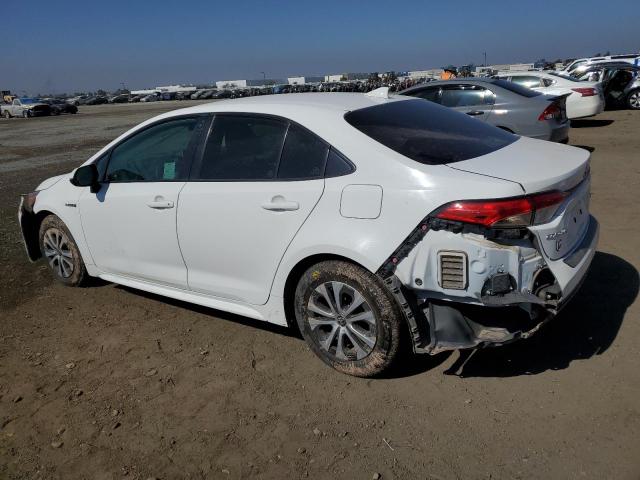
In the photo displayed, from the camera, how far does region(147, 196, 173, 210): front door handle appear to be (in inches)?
149

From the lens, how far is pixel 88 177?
14.1ft

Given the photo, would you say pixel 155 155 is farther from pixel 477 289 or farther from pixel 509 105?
pixel 509 105

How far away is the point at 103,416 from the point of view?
10.2 feet

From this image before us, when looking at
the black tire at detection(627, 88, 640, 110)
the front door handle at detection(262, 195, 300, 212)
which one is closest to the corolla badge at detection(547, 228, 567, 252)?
the front door handle at detection(262, 195, 300, 212)

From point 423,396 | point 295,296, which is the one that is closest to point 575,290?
point 423,396

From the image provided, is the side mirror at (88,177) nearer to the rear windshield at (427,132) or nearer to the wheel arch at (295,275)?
the wheel arch at (295,275)

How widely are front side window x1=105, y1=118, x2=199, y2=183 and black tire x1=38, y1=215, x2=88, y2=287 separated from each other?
84 cm

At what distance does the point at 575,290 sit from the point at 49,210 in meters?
4.32

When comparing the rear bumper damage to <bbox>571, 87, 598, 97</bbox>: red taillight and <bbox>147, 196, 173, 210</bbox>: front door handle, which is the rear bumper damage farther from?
<bbox>571, 87, 598, 97</bbox>: red taillight

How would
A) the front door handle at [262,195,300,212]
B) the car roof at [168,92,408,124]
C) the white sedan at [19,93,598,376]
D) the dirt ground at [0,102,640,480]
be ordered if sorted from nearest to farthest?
the dirt ground at [0,102,640,480]
the white sedan at [19,93,598,376]
the front door handle at [262,195,300,212]
the car roof at [168,92,408,124]

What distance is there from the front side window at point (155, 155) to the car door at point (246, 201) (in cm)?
21

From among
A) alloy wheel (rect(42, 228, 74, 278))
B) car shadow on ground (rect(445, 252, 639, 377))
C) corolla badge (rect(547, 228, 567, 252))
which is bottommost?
car shadow on ground (rect(445, 252, 639, 377))

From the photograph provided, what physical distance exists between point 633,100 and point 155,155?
18897 mm

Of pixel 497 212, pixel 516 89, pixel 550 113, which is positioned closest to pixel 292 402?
pixel 497 212
